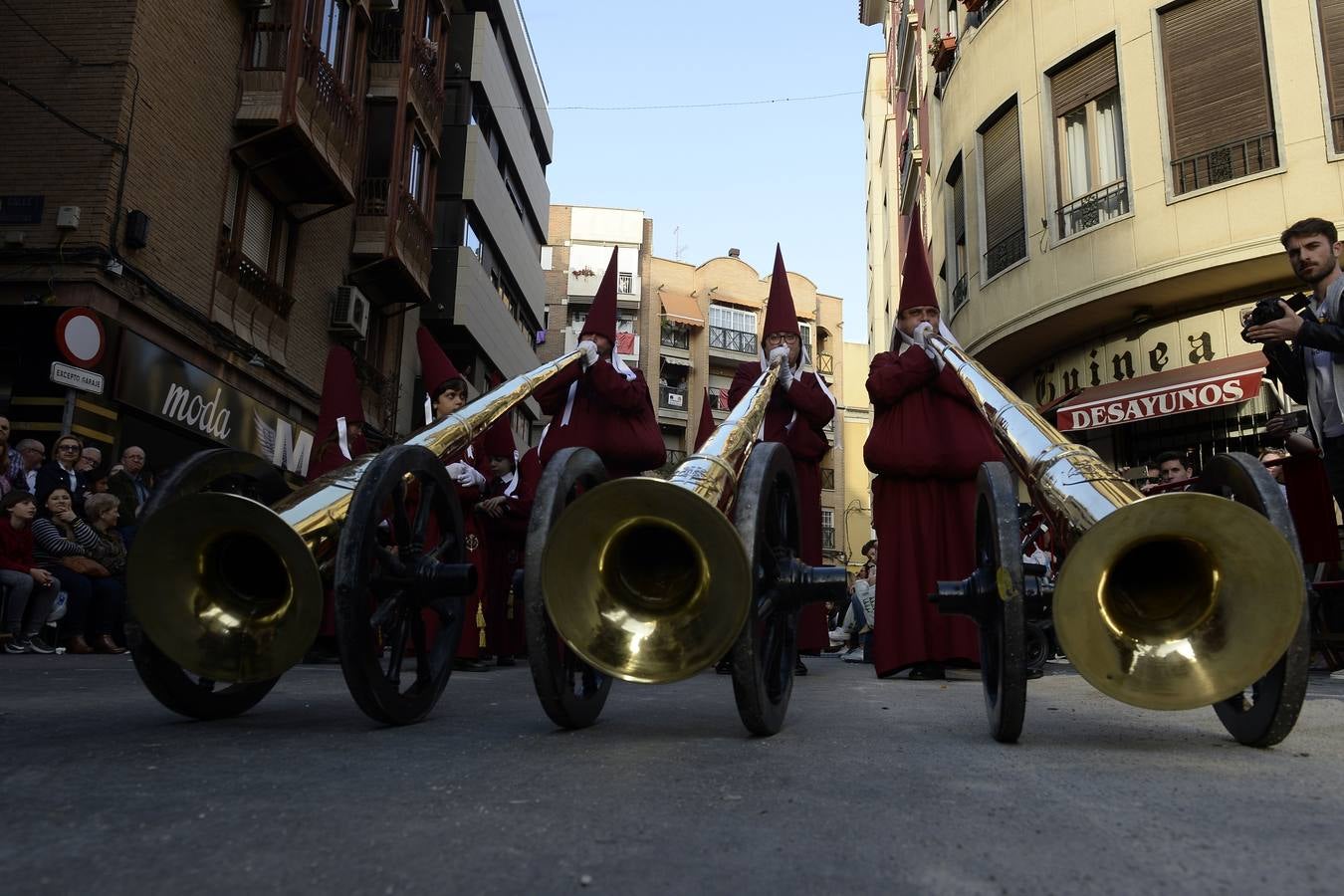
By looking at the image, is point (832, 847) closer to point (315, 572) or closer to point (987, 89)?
point (315, 572)

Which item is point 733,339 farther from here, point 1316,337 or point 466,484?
point 1316,337

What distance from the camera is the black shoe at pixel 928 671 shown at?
241 inches

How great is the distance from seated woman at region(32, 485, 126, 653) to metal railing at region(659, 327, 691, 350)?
4403 centimetres

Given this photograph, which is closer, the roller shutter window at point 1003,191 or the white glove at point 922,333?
the white glove at point 922,333

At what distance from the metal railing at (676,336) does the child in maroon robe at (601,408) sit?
4594cm

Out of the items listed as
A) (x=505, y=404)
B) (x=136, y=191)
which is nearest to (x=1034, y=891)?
(x=505, y=404)

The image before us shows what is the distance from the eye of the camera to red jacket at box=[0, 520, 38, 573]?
8.04 m

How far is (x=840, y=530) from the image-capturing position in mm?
53219

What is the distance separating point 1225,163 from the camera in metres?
12.2

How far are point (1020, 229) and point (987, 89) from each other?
2.50m

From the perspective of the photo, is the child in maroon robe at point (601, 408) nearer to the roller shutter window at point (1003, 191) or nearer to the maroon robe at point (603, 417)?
the maroon robe at point (603, 417)

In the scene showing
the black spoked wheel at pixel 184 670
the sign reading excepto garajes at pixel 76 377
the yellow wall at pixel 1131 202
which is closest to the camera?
the black spoked wheel at pixel 184 670

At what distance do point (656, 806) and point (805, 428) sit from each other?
15.9ft

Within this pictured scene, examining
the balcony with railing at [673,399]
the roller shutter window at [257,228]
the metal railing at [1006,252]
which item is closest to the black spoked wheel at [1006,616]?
the metal railing at [1006,252]
